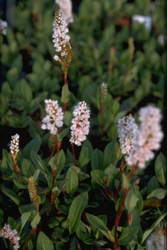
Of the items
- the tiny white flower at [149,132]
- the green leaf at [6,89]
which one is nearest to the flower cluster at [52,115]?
the tiny white flower at [149,132]

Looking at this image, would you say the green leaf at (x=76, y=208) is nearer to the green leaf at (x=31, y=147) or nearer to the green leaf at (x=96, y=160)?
the green leaf at (x=96, y=160)

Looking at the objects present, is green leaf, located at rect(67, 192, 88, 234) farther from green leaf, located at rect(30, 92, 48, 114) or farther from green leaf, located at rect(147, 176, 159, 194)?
green leaf, located at rect(30, 92, 48, 114)

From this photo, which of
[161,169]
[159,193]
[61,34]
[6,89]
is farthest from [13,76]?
[159,193]

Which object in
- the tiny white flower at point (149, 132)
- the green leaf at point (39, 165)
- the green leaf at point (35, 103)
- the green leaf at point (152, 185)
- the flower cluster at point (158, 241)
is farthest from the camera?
the green leaf at point (35, 103)

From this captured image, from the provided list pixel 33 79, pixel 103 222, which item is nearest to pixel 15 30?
pixel 33 79

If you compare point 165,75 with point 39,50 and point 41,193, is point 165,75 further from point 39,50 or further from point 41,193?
point 41,193

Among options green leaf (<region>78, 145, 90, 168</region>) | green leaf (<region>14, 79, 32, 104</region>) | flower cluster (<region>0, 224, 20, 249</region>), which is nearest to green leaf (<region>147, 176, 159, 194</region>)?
green leaf (<region>78, 145, 90, 168</region>)

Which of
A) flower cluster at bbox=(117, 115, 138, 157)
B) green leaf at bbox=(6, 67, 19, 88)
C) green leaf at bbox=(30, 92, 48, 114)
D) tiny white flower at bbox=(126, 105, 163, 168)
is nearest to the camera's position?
tiny white flower at bbox=(126, 105, 163, 168)
